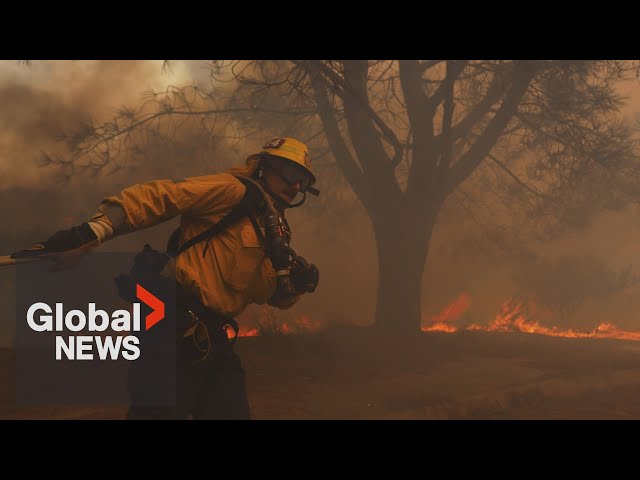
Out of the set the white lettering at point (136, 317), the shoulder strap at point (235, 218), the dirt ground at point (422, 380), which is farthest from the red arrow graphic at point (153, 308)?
the dirt ground at point (422, 380)

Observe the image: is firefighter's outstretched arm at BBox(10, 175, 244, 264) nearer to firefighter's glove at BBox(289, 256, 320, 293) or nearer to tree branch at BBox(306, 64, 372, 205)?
firefighter's glove at BBox(289, 256, 320, 293)

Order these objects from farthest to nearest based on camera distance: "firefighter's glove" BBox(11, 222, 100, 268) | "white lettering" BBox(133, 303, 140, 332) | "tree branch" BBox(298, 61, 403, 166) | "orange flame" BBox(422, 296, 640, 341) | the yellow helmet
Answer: "orange flame" BBox(422, 296, 640, 341) < "tree branch" BBox(298, 61, 403, 166) < the yellow helmet < "white lettering" BBox(133, 303, 140, 332) < "firefighter's glove" BBox(11, 222, 100, 268)

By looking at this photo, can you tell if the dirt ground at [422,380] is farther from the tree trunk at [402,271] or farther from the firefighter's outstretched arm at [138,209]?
the firefighter's outstretched arm at [138,209]

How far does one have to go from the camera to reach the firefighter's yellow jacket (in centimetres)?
350

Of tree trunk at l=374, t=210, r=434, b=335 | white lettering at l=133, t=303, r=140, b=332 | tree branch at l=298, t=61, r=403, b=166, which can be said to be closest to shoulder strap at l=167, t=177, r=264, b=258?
white lettering at l=133, t=303, r=140, b=332

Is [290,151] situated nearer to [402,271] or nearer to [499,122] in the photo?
[402,271]

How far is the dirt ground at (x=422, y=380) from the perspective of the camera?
6.75m

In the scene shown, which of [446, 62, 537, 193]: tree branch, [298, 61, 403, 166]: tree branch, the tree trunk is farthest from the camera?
the tree trunk

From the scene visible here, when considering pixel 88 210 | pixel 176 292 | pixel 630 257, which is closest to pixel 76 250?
pixel 176 292

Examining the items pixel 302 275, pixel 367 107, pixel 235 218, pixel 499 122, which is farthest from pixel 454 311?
pixel 235 218

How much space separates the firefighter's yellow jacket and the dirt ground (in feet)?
9.69

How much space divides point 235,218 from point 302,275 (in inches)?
23.7

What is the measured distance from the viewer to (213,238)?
3.75 metres

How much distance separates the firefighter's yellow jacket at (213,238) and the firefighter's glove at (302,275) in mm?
240
